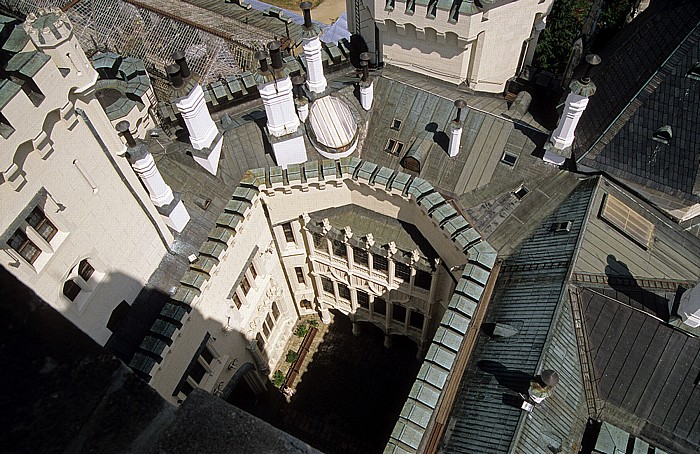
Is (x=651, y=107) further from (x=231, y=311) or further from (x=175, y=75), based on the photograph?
(x=231, y=311)

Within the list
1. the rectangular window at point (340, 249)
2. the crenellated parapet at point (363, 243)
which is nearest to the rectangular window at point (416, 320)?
the rectangular window at point (340, 249)

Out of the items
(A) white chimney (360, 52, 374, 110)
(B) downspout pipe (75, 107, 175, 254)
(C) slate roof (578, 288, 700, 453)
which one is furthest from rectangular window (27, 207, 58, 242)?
(C) slate roof (578, 288, 700, 453)

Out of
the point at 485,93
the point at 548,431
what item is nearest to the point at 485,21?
the point at 485,93

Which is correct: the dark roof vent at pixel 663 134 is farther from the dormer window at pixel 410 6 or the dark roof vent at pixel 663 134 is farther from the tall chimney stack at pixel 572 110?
the dormer window at pixel 410 6

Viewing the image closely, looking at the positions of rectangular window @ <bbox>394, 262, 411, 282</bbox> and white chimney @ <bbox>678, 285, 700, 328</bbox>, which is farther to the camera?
rectangular window @ <bbox>394, 262, 411, 282</bbox>

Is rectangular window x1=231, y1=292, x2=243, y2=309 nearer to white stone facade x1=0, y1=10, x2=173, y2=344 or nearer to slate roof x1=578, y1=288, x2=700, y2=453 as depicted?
white stone facade x1=0, y1=10, x2=173, y2=344

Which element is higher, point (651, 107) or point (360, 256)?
point (651, 107)

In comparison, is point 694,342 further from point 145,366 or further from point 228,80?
point 228,80

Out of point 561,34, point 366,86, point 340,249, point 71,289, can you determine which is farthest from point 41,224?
point 561,34
